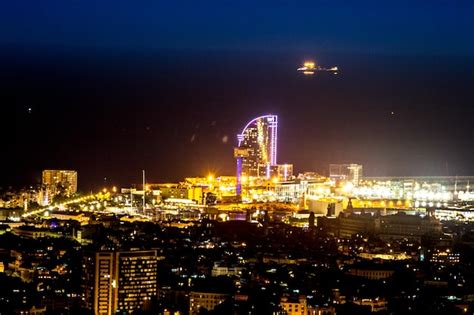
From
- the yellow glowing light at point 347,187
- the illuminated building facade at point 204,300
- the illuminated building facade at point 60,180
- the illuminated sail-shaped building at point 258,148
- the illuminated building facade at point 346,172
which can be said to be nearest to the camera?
the illuminated building facade at point 204,300

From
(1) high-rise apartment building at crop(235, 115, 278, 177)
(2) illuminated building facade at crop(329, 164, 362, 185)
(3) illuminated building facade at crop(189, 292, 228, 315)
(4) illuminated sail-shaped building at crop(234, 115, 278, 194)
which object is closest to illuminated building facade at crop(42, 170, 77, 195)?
(4) illuminated sail-shaped building at crop(234, 115, 278, 194)

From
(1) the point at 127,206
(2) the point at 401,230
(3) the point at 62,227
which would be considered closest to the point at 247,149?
(1) the point at 127,206

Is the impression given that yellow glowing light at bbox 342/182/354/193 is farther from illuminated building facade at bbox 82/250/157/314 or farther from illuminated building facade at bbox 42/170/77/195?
illuminated building facade at bbox 82/250/157/314

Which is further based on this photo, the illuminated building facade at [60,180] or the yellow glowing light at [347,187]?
the yellow glowing light at [347,187]

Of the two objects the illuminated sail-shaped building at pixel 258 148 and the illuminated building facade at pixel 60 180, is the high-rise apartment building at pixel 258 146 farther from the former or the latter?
the illuminated building facade at pixel 60 180

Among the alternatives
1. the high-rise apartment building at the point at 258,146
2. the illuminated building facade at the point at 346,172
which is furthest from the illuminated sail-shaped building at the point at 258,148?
the illuminated building facade at the point at 346,172

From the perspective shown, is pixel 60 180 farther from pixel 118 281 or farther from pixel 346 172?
pixel 118 281

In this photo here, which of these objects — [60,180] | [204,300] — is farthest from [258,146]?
[204,300]
